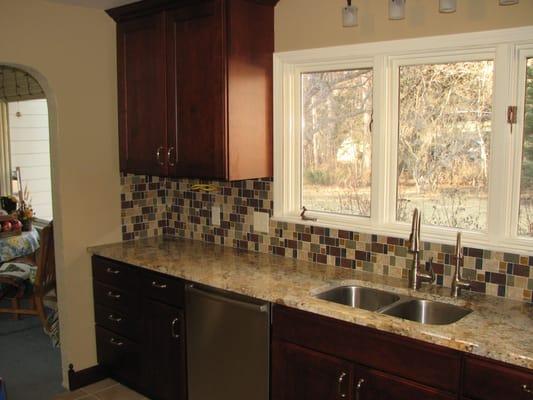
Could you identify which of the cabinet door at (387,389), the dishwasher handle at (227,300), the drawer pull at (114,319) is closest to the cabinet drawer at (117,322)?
the drawer pull at (114,319)

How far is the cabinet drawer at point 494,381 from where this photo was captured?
1913 mm

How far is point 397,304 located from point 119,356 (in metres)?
A: 1.92

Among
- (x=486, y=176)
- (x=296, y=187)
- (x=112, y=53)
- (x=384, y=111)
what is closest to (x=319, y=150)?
(x=296, y=187)

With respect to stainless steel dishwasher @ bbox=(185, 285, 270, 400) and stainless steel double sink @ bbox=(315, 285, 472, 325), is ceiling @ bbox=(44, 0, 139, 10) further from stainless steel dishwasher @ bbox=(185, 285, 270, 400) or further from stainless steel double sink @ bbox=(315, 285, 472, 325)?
stainless steel double sink @ bbox=(315, 285, 472, 325)

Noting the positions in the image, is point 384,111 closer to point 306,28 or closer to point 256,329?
point 306,28

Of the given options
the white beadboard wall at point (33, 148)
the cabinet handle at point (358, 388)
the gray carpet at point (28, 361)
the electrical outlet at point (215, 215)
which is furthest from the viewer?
the white beadboard wall at point (33, 148)

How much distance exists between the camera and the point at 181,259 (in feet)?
10.9

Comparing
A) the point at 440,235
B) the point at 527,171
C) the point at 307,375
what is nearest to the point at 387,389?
the point at 307,375

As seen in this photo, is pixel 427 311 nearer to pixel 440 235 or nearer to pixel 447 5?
pixel 440 235

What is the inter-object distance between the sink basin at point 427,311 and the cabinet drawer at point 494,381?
419 mm

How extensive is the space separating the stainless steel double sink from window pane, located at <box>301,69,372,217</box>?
49 centimetres

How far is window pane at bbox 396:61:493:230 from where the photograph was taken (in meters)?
2.63

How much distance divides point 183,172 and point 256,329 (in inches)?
43.4

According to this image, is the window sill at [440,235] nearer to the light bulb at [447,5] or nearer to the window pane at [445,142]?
the window pane at [445,142]
